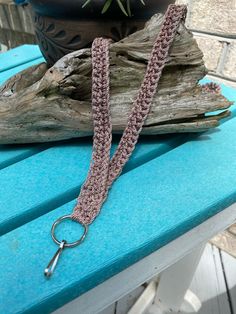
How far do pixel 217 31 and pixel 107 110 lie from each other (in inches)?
20.6

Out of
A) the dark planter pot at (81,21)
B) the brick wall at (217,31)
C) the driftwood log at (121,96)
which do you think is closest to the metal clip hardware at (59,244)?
the driftwood log at (121,96)

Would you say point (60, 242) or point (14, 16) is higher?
point (14, 16)

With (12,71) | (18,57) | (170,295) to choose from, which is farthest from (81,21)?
(170,295)

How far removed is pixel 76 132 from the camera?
0.57 metres

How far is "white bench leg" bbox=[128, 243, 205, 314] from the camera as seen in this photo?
88 cm

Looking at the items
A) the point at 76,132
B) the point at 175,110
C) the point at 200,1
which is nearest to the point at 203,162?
the point at 175,110

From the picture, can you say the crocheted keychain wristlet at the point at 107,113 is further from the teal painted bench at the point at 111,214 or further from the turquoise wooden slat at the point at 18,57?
the turquoise wooden slat at the point at 18,57

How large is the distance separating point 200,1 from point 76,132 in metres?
0.56

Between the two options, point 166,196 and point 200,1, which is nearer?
point 166,196

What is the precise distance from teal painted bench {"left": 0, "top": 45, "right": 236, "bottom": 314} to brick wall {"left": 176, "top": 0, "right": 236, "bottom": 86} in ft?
1.15

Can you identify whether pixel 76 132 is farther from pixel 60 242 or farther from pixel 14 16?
pixel 14 16

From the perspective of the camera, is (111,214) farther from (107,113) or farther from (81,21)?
(81,21)

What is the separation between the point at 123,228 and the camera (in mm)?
438

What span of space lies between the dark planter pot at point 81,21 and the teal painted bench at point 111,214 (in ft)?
0.59
